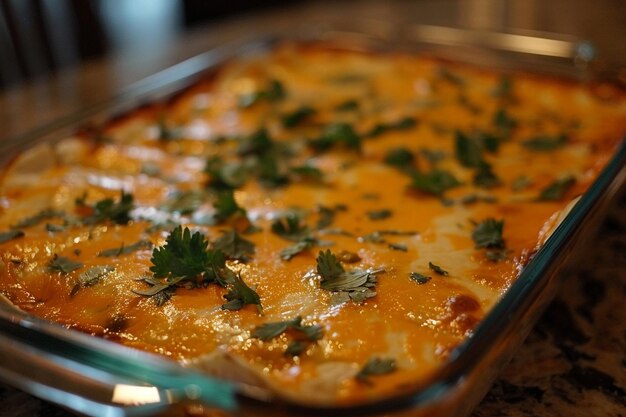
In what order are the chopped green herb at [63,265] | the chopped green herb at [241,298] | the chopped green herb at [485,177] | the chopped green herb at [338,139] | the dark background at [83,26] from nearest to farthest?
the chopped green herb at [241,298] → the chopped green herb at [63,265] → the chopped green herb at [485,177] → the chopped green herb at [338,139] → the dark background at [83,26]

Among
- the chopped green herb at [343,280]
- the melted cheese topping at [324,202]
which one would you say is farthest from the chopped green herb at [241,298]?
the chopped green herb at [343,280]

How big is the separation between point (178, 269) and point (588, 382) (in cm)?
90

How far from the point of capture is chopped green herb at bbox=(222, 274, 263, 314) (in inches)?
50.7

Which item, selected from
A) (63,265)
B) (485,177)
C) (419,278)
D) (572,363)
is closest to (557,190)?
(485,177)

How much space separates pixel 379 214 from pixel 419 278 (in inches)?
14.0

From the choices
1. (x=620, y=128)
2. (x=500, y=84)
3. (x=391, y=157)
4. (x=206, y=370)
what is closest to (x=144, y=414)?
(x=206, y=370)

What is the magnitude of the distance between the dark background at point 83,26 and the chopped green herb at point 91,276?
1747mm

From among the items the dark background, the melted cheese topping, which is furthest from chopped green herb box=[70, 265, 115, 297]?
the dark background

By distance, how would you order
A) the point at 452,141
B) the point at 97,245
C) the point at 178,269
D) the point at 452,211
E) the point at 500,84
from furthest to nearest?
the point at 500,84, the point at 452,141, the point at 452,211, the point at 97,245, the point at 178,269

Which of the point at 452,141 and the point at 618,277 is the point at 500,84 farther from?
the point at 618,277

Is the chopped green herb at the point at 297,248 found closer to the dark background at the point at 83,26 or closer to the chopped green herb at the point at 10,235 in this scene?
the chopped green herb at the point at 10,235

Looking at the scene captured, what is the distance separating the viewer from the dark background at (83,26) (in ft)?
9.84

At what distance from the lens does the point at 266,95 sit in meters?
2.38

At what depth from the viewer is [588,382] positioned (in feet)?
4.57
